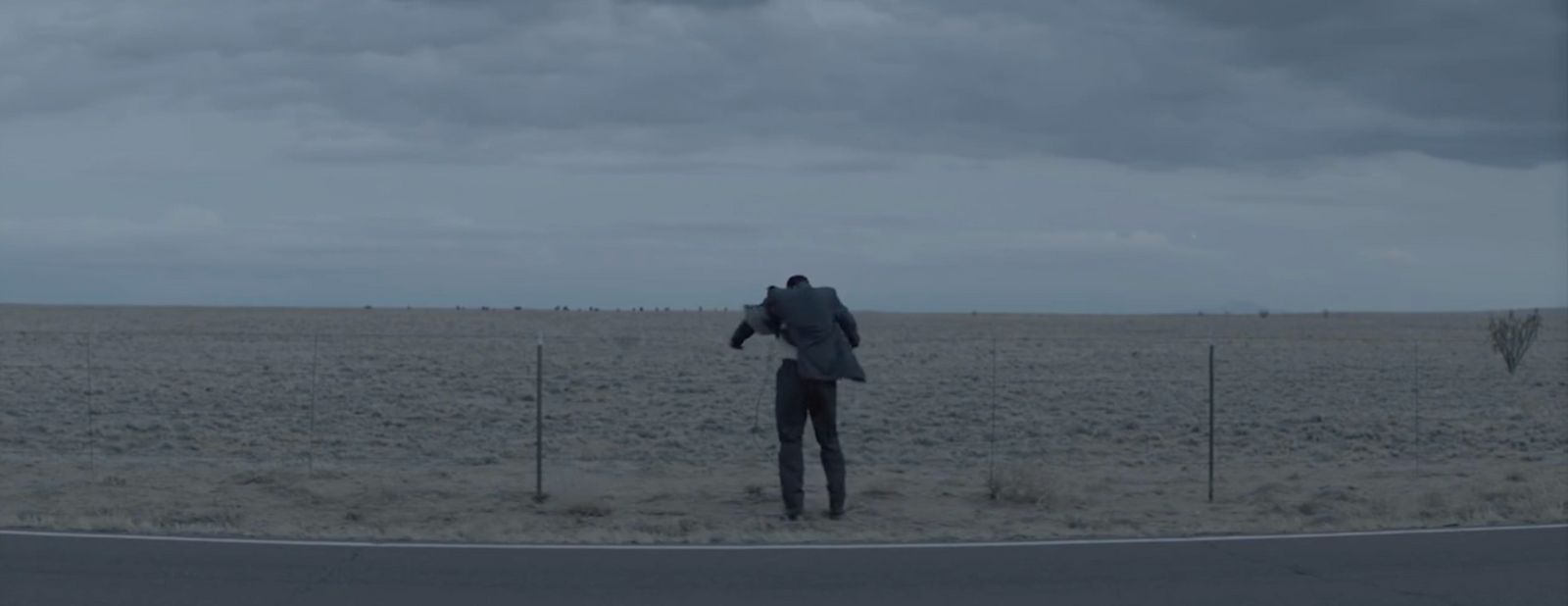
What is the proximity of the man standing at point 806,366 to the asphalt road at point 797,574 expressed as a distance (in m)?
1.73

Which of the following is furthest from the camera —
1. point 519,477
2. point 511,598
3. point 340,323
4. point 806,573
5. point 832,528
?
point 340,323

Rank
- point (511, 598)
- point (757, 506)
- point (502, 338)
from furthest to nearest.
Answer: point (502, 338) < point (757, 506) < point (511, 598)

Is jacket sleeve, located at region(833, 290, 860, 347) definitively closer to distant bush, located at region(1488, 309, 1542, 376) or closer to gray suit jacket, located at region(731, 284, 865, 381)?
gray suit jacket, located at region(731, 284, 865, 381)

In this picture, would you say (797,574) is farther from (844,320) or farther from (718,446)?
(718,446)

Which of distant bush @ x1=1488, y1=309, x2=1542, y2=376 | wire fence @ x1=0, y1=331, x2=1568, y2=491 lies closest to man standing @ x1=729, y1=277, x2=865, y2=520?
wire fence @ x1=0, y1=331, x2=1568, y2=491

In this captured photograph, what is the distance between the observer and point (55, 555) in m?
11.4

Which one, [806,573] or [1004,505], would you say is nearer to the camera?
[806,573]

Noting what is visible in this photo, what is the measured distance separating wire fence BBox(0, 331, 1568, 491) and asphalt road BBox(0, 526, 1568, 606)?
380cm

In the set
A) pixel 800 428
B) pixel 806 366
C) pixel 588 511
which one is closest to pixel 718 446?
pixel 588 511

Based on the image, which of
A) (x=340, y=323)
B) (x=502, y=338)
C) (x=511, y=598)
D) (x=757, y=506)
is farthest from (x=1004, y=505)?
(x=340, y=323)

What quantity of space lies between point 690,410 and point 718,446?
14.3 feet

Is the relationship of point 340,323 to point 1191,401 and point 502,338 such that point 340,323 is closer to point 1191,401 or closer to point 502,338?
point 502,338

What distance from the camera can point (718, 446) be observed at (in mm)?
22000

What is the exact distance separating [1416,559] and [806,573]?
4.26m
